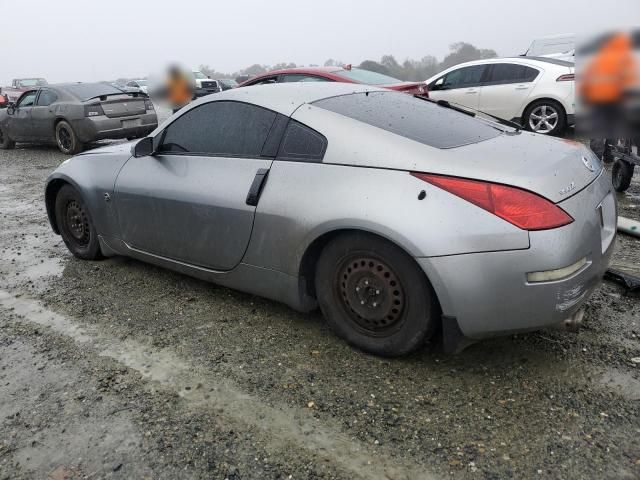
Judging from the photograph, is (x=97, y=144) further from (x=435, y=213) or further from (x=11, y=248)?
(x=435, y=213)

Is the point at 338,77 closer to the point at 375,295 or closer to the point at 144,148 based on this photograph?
the point at 144,148

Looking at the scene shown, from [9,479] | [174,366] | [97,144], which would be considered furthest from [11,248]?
[97,144]

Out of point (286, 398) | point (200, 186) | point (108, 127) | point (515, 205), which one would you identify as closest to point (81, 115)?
point (108, 127)

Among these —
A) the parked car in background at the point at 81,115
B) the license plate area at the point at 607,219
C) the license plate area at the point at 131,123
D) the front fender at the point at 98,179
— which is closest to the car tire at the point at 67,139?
the parked car in background at the point at 81,115

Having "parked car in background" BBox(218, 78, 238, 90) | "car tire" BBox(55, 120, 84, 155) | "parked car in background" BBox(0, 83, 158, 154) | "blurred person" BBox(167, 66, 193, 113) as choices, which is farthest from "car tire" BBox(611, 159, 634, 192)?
"parked car in background" BBox(218, 78, 238, 90)

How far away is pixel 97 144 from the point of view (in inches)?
473

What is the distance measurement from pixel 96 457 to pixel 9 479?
1.07 ft

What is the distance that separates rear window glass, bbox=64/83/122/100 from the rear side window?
879 centimetres

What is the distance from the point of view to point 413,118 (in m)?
3.08

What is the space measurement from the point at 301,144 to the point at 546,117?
7.38 metres

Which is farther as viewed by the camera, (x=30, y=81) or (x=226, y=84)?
(x=226, y=84)

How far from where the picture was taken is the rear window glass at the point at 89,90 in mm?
10648

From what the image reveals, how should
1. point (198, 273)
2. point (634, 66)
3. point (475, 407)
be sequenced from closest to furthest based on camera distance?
point (475, 407), point (634, 66), point (198, 273)

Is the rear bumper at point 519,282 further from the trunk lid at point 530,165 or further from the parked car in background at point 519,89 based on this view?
the parked car in background at point 519,89
